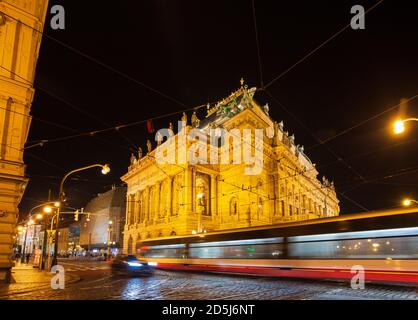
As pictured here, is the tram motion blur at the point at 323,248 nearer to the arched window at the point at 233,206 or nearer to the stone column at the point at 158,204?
the arched window at the point at 233,206

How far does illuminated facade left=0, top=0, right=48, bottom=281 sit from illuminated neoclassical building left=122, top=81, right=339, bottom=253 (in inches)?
1208

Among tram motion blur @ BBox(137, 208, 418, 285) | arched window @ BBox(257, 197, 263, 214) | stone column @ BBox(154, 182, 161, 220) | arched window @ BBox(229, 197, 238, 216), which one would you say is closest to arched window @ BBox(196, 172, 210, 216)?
arched window @ BBox(229, 197, 238, 216)

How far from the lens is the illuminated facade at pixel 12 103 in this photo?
16.9m

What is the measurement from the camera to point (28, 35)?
19.2m

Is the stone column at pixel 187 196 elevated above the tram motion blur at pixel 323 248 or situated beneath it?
elevated above

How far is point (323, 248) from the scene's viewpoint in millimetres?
16469

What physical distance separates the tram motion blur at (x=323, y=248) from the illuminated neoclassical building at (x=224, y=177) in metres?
22.6

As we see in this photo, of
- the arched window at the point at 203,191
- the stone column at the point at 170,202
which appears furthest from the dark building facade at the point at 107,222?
the arched window at the point at 203,191

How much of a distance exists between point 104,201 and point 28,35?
7831 centimetres

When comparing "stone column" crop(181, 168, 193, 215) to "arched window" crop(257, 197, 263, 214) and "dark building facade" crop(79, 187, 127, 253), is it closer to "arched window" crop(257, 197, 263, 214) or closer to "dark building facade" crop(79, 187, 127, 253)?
"arched window" crop(257, 197, 263, 214)

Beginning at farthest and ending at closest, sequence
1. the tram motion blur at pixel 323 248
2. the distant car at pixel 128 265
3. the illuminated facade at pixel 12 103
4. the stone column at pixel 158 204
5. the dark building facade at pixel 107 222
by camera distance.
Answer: the dark building facade at pixel 107 222, the stone column at pixel 158 204, the distant car at pixel 128 265, the illuminated facade at pixel 12 103, the tram motion blur at pixel 323 248

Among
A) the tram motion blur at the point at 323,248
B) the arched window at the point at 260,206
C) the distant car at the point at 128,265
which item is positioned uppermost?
the arched window at the point at 260,206
